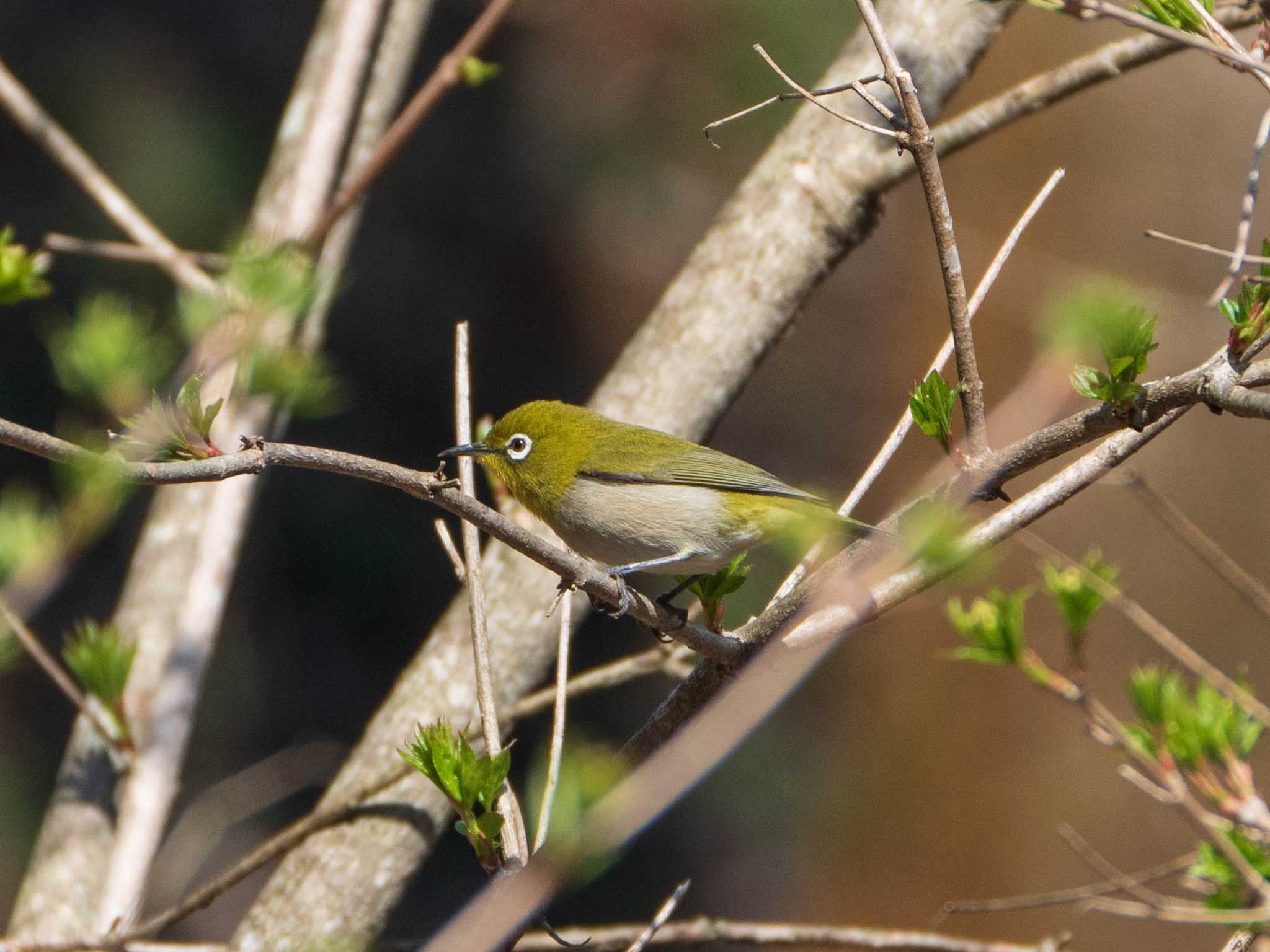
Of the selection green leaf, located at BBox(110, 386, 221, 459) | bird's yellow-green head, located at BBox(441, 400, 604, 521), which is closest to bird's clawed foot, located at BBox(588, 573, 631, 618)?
green leaf, located at BBox(110, 386, 221, 459)

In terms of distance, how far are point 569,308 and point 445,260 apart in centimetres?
100

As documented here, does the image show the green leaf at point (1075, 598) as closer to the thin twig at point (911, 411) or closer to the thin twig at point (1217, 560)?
the thin twig at point (1217, 560)

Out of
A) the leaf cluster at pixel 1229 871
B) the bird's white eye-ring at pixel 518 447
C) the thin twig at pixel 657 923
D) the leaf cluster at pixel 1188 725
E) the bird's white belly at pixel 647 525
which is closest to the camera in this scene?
the leaf cluster at pixel 1229 871

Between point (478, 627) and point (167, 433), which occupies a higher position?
point (167, 433)

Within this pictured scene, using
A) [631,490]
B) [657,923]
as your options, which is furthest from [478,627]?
[631,490]

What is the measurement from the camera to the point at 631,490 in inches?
131

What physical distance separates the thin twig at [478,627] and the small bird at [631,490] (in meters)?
0.67

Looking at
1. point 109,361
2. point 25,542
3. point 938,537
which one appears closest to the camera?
point 938,537

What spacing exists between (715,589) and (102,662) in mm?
1439

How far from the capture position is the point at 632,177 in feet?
24.9

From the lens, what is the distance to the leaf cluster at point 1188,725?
5.42 ft

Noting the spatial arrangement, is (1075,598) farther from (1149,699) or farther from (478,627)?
(478,627)

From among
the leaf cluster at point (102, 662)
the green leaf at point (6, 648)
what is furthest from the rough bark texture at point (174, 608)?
the green leaf at point (6, 648)

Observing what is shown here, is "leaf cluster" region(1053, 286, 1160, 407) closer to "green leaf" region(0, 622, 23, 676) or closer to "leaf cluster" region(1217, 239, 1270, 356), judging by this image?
"leaf cluster" region(1217, 239, 1270, 356)
